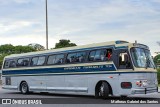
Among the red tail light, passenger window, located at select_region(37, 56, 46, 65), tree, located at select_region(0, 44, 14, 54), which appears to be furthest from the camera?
tree, located at select_region(0, 44, 14, 54)

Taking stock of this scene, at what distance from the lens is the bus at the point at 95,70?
55.4ft

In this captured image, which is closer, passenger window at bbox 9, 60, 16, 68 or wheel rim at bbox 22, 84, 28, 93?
wheel rim at bbox 22, 84, 28, 93

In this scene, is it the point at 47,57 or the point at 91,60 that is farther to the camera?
the point at 47,57

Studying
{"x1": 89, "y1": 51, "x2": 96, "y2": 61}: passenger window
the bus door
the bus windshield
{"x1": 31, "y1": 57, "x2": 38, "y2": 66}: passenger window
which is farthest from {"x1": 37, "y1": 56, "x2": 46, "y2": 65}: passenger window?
the bus windshield

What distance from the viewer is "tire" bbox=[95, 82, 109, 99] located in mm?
17727

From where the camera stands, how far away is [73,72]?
20.2 metres

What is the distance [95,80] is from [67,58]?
2.91m

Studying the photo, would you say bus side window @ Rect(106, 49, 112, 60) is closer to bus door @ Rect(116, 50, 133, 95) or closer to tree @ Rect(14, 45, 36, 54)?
bus door @ Rect(116, 50, 133, 95)

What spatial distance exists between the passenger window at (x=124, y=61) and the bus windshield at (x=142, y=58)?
28cm

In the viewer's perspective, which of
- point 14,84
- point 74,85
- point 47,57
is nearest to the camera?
point 74,85

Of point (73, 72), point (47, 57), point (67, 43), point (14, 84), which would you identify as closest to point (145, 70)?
point (73, 72)

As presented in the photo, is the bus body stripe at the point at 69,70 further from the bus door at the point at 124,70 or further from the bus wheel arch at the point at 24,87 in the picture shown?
the bus wheel arch at the point at 24,87

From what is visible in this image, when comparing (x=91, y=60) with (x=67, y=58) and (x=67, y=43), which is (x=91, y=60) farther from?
(x=67, y=43)

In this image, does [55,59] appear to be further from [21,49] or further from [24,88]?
[21,49]
